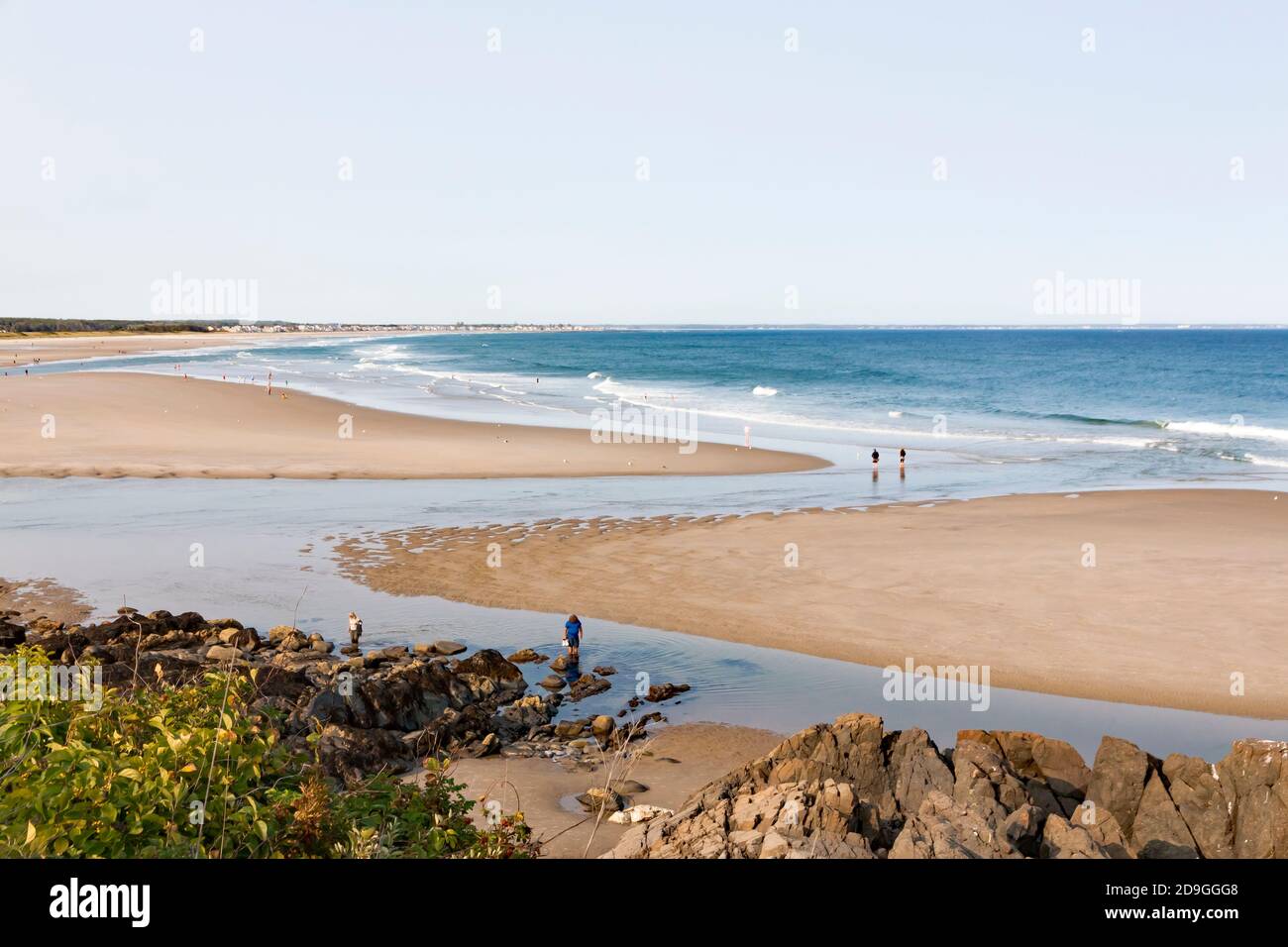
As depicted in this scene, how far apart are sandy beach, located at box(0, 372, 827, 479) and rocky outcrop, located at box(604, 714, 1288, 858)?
2780 cm

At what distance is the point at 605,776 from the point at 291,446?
116ft

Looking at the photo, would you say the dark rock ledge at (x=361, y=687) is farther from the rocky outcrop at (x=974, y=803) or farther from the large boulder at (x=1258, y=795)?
the large boulder at (x=1258, y=795)

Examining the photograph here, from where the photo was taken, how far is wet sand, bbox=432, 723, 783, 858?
35.4 ft

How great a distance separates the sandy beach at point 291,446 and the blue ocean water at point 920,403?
206 inches

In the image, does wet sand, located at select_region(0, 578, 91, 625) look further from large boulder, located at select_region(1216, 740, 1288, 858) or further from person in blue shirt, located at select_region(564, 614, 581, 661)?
large boulder, located at select_region(1216, 740, 1288, 858)

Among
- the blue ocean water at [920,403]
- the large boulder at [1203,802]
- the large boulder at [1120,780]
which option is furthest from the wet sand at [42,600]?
the blue ocean water at [920,403]

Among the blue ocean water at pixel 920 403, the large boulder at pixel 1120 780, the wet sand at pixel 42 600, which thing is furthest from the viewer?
the blue ocean water at pixel 920 403

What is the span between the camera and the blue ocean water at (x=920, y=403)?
41.5 meters

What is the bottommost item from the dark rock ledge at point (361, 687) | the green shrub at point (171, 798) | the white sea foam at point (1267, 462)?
the dark rock ledge at point (361, 687)

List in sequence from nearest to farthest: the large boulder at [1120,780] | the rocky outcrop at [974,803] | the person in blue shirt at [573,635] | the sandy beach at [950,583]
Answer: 1. the rocky outcrop at [974,803]
2. the large boulder at [1120,780]
3. the person in blue shirt at [573,635]
4. the sandy beach at [950,583]
